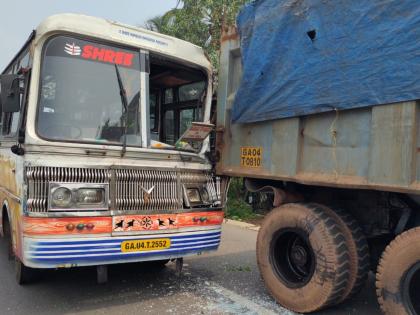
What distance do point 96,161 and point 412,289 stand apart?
2855mm

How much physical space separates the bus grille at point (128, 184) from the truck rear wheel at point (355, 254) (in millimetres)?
1647

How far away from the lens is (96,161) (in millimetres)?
4098

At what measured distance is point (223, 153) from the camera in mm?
5055

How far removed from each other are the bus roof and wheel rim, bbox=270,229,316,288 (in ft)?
7.33

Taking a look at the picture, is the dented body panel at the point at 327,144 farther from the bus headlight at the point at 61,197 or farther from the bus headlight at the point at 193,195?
the bus headlight at the point at 61,197

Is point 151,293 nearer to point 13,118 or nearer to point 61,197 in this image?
point 61,197

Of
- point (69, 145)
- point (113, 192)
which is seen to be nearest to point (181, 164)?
point (113, 192)

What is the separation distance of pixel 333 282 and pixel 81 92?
2.90 meters

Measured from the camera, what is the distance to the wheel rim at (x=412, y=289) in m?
3.15

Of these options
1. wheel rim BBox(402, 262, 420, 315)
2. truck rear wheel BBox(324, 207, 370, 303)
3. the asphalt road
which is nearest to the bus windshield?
the asphalt road

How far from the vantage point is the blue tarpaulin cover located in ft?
10.4

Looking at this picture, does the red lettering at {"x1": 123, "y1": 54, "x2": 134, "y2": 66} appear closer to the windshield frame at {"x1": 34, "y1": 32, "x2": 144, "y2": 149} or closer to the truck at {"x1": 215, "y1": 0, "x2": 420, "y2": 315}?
the windshield frame at {"x1": 34, "y1": 32, "x2": 144, "y2": 149}

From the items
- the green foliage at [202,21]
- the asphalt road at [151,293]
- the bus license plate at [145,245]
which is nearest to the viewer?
the bus license plate at [145,245]

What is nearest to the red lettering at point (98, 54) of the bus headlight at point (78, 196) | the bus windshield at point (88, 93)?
the bus windshield at point (88, 93)
